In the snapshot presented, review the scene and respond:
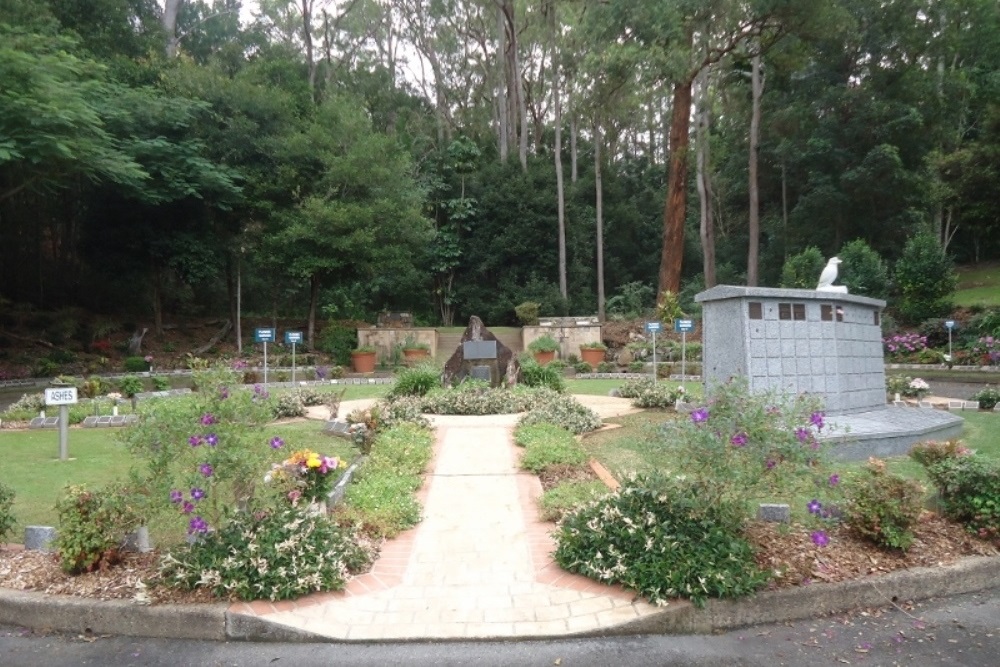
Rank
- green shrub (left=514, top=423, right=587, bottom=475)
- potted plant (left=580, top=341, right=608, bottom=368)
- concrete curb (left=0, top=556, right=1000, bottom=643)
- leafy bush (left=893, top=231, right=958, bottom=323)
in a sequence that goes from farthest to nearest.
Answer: potted plant (left=580, top=341, right=608, bottom=368)
leafy bush (left=893, top=231, right=958, bottom=323)
green shrub (left=514, top=423, right=587, bottom=475)
concrete curb (left=0, top=556, right=1000, bottom=643)

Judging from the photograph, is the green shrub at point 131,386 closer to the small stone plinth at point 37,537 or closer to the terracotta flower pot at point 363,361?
the small stone plinth at point 37,537

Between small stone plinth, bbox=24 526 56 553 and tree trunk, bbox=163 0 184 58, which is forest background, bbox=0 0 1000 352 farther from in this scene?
small stone plinth, bbox=24 526 56 553

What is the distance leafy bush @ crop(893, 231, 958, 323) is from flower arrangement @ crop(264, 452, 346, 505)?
815 inches

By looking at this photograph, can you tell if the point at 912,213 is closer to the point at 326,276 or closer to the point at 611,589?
the point at 326,276

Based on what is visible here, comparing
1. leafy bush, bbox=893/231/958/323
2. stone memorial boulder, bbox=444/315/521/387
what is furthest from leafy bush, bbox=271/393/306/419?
leafy bush, bbox=893/231/958/323

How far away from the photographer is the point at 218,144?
2134 cm

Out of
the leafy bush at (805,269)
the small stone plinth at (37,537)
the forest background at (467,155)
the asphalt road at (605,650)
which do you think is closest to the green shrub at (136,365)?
the forest background at (467,155)

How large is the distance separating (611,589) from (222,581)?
2131mm

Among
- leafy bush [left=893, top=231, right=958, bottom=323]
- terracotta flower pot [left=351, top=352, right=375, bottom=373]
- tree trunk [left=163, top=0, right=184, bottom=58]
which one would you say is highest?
tree trunk [left=163, top=0, right=184, bottom=58]

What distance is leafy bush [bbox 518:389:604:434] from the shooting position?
8.88 meters

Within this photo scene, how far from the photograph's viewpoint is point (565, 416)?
30.2 feet

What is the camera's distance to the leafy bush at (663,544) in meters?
3.71

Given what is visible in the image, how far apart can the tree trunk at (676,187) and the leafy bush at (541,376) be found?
10419mm

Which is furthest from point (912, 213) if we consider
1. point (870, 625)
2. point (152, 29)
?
point (152, 29)
